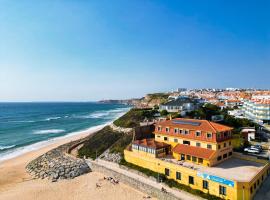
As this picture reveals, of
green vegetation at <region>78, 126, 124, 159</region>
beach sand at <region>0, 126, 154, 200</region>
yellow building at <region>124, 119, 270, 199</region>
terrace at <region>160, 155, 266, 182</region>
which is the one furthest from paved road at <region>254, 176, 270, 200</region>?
green vegetation at <region>78, 126, 124, 159</region>

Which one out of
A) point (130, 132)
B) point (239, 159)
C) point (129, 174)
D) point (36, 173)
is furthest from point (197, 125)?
point (36, 173)

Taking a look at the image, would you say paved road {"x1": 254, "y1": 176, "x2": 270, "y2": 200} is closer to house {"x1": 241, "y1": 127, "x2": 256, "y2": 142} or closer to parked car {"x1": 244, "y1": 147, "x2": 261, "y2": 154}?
parked car {"x1": 244, "y1": 147, "x2": 261, "y2": 154}

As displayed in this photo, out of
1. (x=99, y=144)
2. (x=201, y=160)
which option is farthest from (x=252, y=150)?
(x=99, y=144)

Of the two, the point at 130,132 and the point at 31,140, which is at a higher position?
the point at 130,132

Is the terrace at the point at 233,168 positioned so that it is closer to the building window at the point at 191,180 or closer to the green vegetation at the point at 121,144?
the building window at the point at 191,180

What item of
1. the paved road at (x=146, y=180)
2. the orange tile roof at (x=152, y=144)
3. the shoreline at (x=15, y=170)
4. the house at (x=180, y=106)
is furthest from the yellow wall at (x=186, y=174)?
the house at (x=180, y=106)

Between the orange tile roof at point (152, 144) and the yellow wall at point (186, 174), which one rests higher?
the orange tile roof at point (152, 144)

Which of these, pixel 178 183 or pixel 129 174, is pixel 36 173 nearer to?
pixel 129 174

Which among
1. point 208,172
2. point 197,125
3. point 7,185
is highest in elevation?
point 197,125

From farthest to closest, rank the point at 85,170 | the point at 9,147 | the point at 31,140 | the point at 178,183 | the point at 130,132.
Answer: the point at 31,140
the point at 9,147
the point at 130,132
the point at 85,170
the point at 178,183
